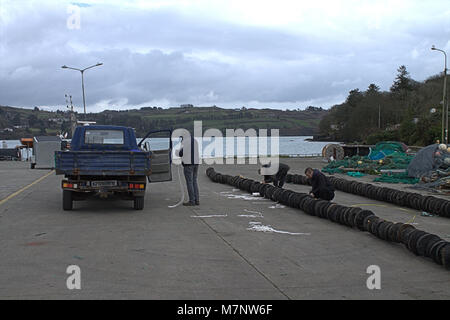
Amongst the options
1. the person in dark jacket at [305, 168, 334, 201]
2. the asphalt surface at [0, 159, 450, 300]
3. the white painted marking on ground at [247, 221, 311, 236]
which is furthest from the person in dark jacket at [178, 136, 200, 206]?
the white painted marking on ground at [247, 221, 311, 236]

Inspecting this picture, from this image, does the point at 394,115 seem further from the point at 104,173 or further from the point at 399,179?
the point at 104,173

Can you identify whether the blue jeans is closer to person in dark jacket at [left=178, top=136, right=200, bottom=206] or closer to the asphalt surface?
person in dark jacket at [left=178, top=136, right=200, bottom=206]

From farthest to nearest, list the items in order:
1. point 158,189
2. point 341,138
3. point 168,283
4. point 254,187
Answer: point 341,138
point 158,189
point 254,187
point 168,283

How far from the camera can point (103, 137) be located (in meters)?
15.2

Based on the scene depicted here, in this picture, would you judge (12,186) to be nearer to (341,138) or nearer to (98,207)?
(98,207)

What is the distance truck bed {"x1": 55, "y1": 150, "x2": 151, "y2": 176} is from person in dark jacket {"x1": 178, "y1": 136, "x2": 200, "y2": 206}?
1621 millimetres

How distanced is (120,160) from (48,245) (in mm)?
4127

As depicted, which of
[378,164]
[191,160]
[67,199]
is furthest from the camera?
[378,164]

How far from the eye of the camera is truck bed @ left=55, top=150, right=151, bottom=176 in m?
12.7

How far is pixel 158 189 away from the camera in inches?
773

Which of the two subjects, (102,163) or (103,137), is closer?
(102,163)

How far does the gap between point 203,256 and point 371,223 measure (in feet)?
11.6

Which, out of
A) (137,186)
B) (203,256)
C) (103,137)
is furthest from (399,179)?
(203,256)
